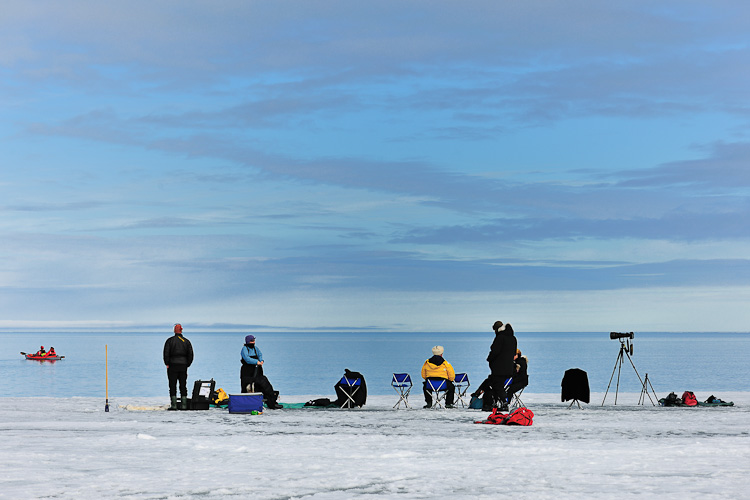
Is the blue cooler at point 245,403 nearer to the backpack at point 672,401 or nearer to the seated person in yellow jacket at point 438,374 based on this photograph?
the seated person in yellow jacket at point 438,374

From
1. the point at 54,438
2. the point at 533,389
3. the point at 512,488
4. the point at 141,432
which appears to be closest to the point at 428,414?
the point at 141,432

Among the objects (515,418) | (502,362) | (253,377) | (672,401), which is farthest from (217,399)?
(672,401)

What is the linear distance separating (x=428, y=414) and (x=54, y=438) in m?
6.20

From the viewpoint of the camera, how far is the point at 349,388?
15711mm

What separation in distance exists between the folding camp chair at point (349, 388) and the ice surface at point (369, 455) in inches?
38.6

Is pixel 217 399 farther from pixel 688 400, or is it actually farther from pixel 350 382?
pixel 688 400

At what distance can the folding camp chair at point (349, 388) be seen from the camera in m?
15.7

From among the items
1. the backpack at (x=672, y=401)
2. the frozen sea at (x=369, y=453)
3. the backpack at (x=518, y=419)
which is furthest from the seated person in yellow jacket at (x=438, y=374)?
the backpack at (x=672, y=401)

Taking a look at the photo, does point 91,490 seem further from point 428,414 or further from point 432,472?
point 428,414

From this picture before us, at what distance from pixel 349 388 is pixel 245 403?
2115 mm

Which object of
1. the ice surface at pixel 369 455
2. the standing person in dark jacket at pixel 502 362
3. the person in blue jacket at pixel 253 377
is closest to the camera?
the ice surface at pixel 369 455

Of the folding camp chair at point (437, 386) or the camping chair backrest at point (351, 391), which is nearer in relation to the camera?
the camping chair backrest at point (351, 391)

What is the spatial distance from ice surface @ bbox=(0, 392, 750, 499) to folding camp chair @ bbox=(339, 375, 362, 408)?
98 centimetres

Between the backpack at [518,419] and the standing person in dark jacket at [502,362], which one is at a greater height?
the standing person in dark jacket at [502,362]
